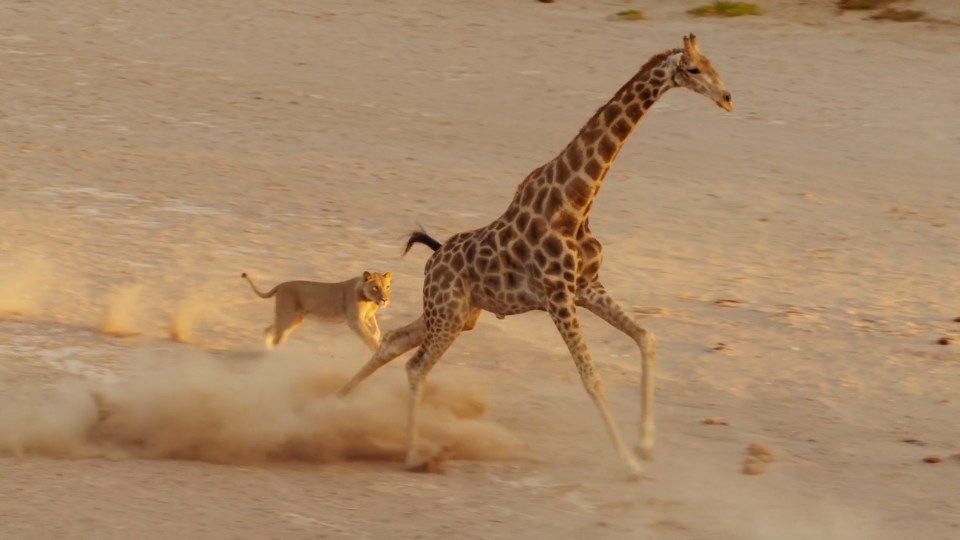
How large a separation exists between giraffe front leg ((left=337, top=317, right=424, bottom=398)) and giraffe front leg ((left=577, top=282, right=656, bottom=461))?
0.86 metres

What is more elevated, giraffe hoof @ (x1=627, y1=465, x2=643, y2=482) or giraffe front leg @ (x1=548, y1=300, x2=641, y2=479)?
giraffe front leg @ (x1=548, y1=300, x2=641, y2=479)

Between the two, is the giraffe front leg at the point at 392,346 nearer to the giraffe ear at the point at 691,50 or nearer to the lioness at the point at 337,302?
the lioness at the point at 337,302

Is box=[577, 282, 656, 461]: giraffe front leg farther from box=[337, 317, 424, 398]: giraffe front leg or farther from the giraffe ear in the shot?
the giraffe ear

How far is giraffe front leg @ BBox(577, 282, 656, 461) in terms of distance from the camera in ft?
25.9

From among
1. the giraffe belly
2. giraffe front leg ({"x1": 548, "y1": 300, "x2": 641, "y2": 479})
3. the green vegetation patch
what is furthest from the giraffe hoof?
the green vegetation patch

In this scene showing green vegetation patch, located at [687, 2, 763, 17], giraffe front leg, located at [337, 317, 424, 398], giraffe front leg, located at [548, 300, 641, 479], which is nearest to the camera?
giraffe front leg, located at [548, 300, 641, 479]

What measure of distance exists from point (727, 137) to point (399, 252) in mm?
4436

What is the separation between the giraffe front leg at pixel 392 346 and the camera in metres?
8.32

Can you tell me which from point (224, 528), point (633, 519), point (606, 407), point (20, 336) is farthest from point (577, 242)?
point (20, 336)

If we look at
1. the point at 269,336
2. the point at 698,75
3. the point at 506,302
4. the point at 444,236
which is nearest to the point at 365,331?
the point at 269,336

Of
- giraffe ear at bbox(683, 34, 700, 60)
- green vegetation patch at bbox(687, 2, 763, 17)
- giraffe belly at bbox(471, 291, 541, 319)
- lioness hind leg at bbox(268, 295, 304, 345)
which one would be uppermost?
giraffe ear at bbox(683, 34, 700, 60)

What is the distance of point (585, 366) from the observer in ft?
25.7

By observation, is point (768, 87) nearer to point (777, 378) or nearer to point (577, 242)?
point (777, 378)

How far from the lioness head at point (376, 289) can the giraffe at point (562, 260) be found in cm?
148
